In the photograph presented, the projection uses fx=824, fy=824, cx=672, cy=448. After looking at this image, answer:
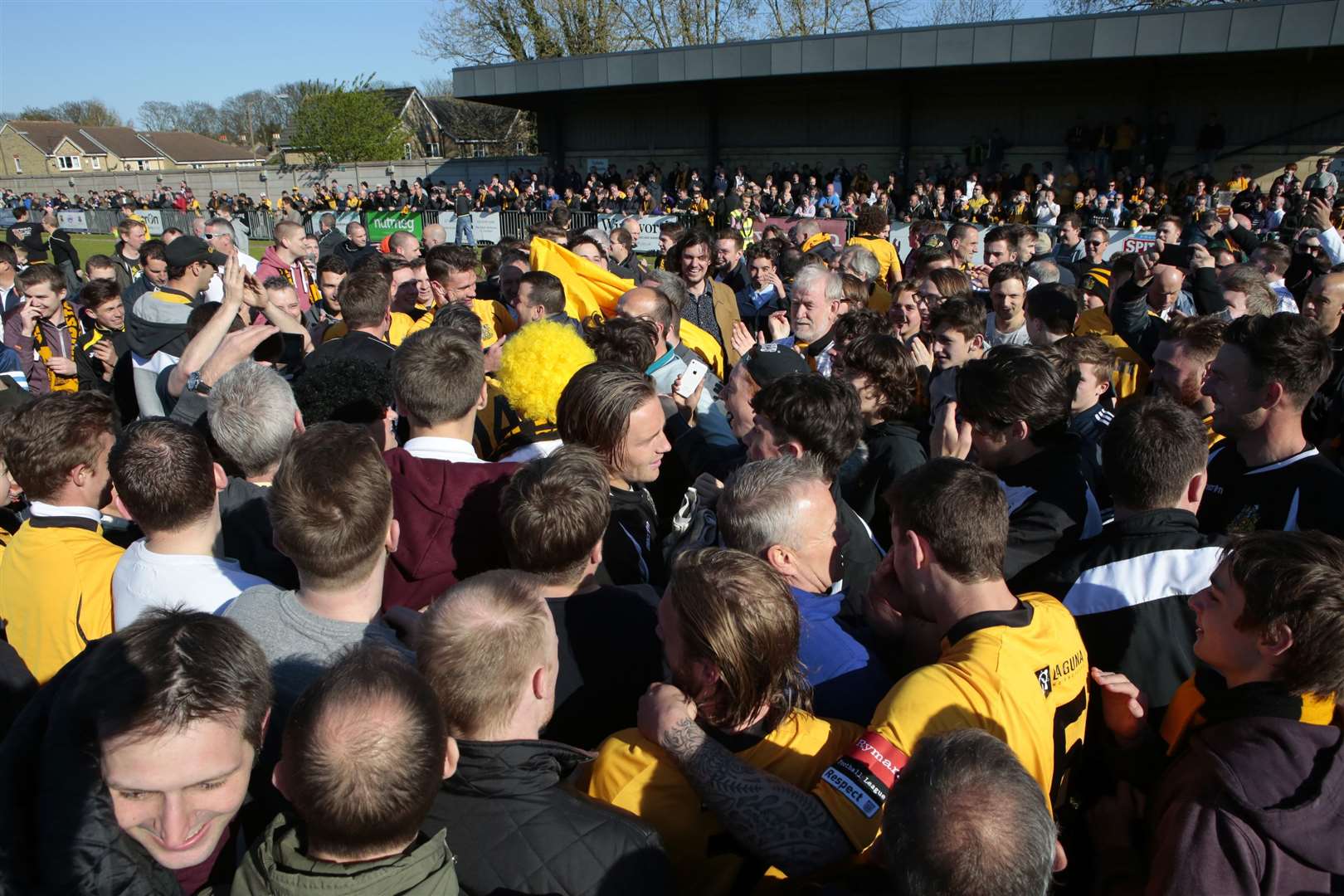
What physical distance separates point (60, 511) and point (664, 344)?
2.85 meters

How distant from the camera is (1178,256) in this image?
732 cm

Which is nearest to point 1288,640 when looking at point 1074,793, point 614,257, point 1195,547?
point 1195,547

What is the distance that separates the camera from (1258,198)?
716 inches

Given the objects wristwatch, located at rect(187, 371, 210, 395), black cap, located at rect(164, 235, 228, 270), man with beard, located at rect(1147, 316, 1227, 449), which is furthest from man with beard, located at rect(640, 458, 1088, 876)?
black cap, located at rect(164, 235, 228, 270)

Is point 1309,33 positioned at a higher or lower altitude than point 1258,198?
higher

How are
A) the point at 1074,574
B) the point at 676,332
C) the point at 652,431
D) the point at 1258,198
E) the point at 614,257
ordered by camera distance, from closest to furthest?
the point at 1074,574, the point at 652,431, the point at 676,332, the point at 614,257, the point at 1258,198

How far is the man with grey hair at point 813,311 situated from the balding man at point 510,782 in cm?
384

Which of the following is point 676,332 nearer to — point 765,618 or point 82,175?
point 765,618

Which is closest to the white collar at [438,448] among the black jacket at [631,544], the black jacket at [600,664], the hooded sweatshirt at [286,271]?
the black jacket at [631,544]

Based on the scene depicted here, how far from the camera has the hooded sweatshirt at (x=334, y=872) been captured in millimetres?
1479

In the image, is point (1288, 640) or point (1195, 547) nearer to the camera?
point (1288, 640)

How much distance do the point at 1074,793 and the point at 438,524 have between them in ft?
7.13

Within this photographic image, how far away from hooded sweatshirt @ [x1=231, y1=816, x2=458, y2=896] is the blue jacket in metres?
1.05

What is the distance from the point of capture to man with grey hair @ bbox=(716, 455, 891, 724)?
2285 millimetres
